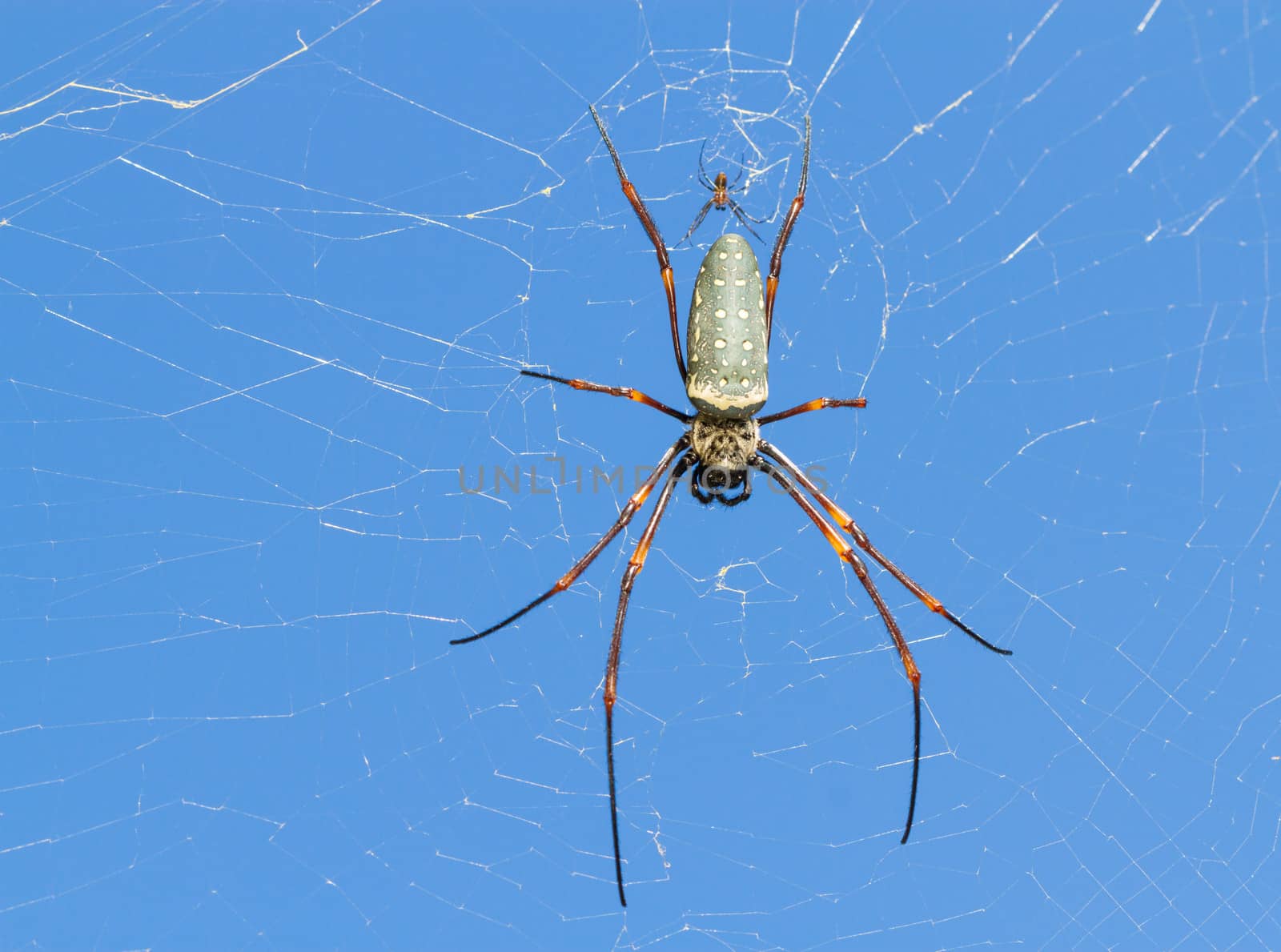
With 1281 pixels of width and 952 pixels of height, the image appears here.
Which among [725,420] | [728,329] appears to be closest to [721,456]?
[725,420]

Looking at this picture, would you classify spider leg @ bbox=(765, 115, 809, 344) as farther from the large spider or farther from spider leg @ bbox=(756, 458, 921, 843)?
spider leg @ bbox=(756, 458, 921, 843)

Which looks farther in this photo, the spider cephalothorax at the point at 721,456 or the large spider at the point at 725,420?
the spider cephalothorax at the point at 721,456

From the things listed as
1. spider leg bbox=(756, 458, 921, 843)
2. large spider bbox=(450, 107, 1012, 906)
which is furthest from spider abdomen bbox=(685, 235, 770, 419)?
spider leg bbox=(756, 458, 921, 843)

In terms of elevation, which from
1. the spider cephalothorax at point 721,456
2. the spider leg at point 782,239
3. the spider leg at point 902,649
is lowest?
the spider leg at point 902,649

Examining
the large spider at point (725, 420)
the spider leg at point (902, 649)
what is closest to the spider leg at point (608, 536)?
the large spider at point (725, 420)

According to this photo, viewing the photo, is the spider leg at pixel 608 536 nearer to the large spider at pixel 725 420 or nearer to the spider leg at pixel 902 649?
the large spider at pixel 725 420

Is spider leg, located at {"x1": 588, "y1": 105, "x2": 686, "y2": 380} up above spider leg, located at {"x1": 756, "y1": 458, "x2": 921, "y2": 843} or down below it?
above

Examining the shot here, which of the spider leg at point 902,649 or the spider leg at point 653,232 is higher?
the spider leg at point 653,232
